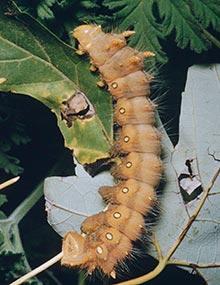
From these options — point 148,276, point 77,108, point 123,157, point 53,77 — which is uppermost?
point 53,77

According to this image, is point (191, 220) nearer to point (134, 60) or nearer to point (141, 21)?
point (134, 60)

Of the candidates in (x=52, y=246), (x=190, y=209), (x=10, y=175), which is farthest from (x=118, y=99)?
(x=52, y=246)

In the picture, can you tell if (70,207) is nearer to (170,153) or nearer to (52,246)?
(170,153)

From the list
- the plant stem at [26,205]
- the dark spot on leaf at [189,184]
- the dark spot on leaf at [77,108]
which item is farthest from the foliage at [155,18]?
the plant stem at [26,205]

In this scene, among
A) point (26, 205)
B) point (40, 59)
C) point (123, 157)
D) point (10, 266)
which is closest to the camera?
point (40, 59)

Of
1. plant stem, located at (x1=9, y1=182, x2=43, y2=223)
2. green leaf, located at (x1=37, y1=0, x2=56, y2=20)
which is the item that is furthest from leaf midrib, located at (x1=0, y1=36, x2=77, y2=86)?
plant stem, located at (x1=9, y1=182, x2=43, y2=223)

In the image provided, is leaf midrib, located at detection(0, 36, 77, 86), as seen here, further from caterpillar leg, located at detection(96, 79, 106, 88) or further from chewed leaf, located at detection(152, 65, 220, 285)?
chewed leaf, located at detection(152, 65, 220, 285)

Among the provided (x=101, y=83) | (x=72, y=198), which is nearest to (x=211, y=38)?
(x=101, y=83)

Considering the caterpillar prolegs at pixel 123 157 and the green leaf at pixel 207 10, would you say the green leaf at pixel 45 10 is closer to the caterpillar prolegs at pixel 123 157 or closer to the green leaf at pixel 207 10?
the caterpillar prolegs at pixel 123 157
